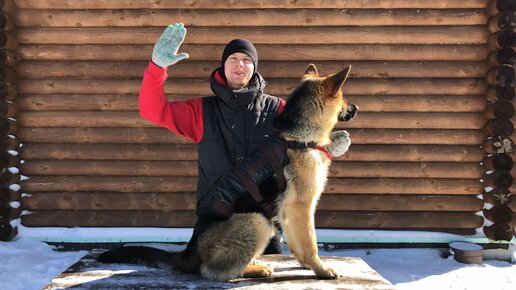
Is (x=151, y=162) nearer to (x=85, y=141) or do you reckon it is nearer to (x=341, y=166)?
(x=85, y=141)

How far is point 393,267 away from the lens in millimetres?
5613

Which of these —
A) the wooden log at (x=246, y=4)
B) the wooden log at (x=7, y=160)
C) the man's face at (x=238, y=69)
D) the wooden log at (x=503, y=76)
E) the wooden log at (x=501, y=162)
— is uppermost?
the wooden log at (x=246, y=4)

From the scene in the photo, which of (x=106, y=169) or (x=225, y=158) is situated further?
(x=106, y=169)

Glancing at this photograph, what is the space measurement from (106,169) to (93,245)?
3.56 ft

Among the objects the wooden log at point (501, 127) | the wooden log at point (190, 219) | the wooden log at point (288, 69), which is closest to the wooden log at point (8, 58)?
the wooden log at point (288, 69)

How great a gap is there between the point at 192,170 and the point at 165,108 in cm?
314

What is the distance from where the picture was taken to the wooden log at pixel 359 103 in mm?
6133

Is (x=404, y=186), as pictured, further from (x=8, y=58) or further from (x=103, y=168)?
(x=8, y=58)

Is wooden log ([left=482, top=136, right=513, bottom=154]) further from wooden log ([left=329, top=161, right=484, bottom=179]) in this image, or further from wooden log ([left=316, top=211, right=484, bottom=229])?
wooden log ([left=316, top=211, right=484, bottom=229])

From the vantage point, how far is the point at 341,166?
6.20 meters

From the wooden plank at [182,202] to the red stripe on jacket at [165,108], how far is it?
3.16 meters

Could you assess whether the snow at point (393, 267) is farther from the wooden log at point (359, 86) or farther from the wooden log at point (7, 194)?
the wooden log at point (359, 86)

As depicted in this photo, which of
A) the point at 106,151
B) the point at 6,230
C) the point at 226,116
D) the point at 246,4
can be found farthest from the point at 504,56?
the point at 6,230

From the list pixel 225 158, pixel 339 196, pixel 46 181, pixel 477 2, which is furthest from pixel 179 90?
pixel 477 2
